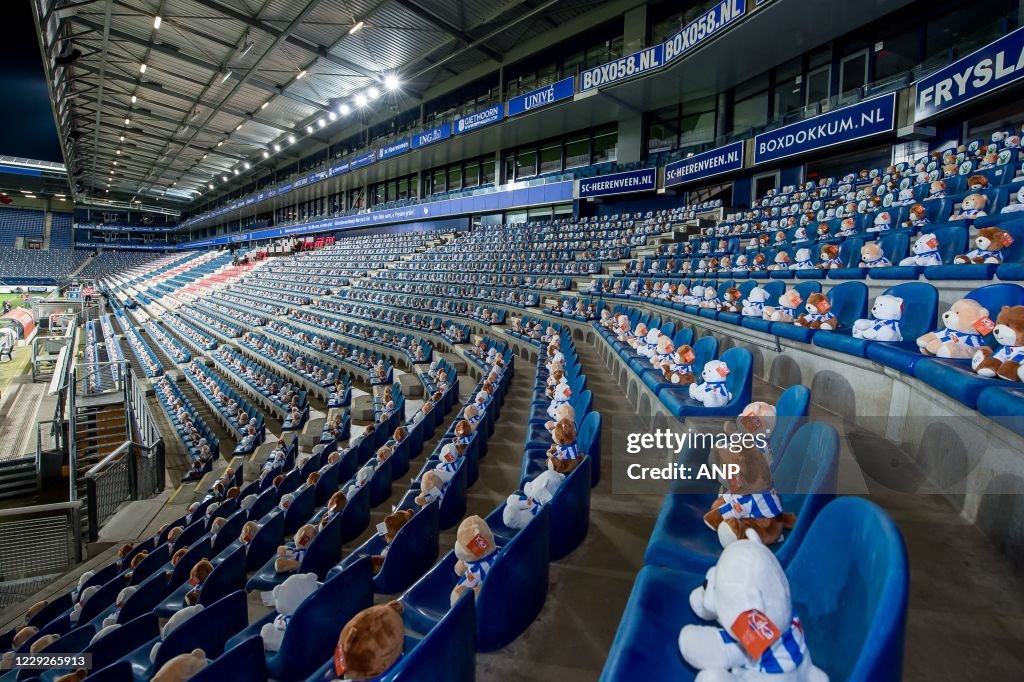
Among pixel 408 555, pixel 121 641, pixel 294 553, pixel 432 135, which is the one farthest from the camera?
pixel 432 135

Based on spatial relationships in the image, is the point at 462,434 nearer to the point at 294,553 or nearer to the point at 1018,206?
the point at 294,553

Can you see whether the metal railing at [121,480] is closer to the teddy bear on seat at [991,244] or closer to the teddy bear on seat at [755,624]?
the teddy bear on seat at [755,624]

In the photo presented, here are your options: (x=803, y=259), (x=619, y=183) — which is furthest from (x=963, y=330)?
(x=619, y=183)

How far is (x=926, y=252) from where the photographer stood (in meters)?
3.07

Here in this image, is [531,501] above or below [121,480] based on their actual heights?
above

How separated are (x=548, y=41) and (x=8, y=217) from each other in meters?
45.6

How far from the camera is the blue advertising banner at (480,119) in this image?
48.4ft

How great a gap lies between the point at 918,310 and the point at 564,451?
194 cm

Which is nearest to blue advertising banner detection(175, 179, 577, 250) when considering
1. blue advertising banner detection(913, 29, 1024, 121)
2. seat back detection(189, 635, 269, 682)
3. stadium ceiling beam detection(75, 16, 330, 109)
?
stadium ceiling beam detection(75, 16, 330, 109)

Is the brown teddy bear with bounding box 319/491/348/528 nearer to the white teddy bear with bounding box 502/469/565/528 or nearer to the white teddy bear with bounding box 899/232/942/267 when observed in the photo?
the white teddy bear with bounding box 502/469/565/528

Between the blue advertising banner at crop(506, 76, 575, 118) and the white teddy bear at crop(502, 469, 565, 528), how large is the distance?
12853 mm

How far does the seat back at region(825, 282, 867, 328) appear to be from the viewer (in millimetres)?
2934

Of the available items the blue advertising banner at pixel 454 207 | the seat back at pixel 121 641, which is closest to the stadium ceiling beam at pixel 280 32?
the blue advertising banner at pixel 454 207

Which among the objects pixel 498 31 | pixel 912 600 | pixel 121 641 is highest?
pixel 498 31
